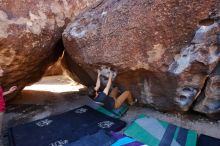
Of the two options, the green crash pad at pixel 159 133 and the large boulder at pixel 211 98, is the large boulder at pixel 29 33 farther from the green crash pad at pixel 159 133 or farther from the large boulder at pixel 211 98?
the large boulder at pixel 211 98

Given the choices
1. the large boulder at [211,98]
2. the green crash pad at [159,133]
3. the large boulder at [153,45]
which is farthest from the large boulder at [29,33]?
the large boulder at [211,98]

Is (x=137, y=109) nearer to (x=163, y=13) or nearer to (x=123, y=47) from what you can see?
(x=123, y=47)

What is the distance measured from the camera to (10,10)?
3889 millimetres

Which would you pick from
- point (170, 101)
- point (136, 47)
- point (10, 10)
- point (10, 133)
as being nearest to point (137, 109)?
point (170, 101)

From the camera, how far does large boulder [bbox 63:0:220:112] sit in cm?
340

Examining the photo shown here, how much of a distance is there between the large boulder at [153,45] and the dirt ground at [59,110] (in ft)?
0.56

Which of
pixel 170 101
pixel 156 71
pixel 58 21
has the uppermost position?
pixel 58 21

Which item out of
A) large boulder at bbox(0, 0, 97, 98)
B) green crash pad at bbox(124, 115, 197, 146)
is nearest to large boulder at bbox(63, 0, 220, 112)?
large boulder at bbox(0, 0, 97, 98)

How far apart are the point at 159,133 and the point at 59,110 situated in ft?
5.96

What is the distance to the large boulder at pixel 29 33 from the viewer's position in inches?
151

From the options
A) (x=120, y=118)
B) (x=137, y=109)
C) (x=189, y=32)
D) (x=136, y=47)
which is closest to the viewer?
(x=189, y=32)

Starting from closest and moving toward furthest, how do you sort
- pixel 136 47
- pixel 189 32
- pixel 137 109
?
pixel 189 32
pixel 136 47
pixel 137 109

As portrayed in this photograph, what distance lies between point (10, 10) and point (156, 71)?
2.27 metres

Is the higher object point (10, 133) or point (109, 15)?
point (109, 15)
